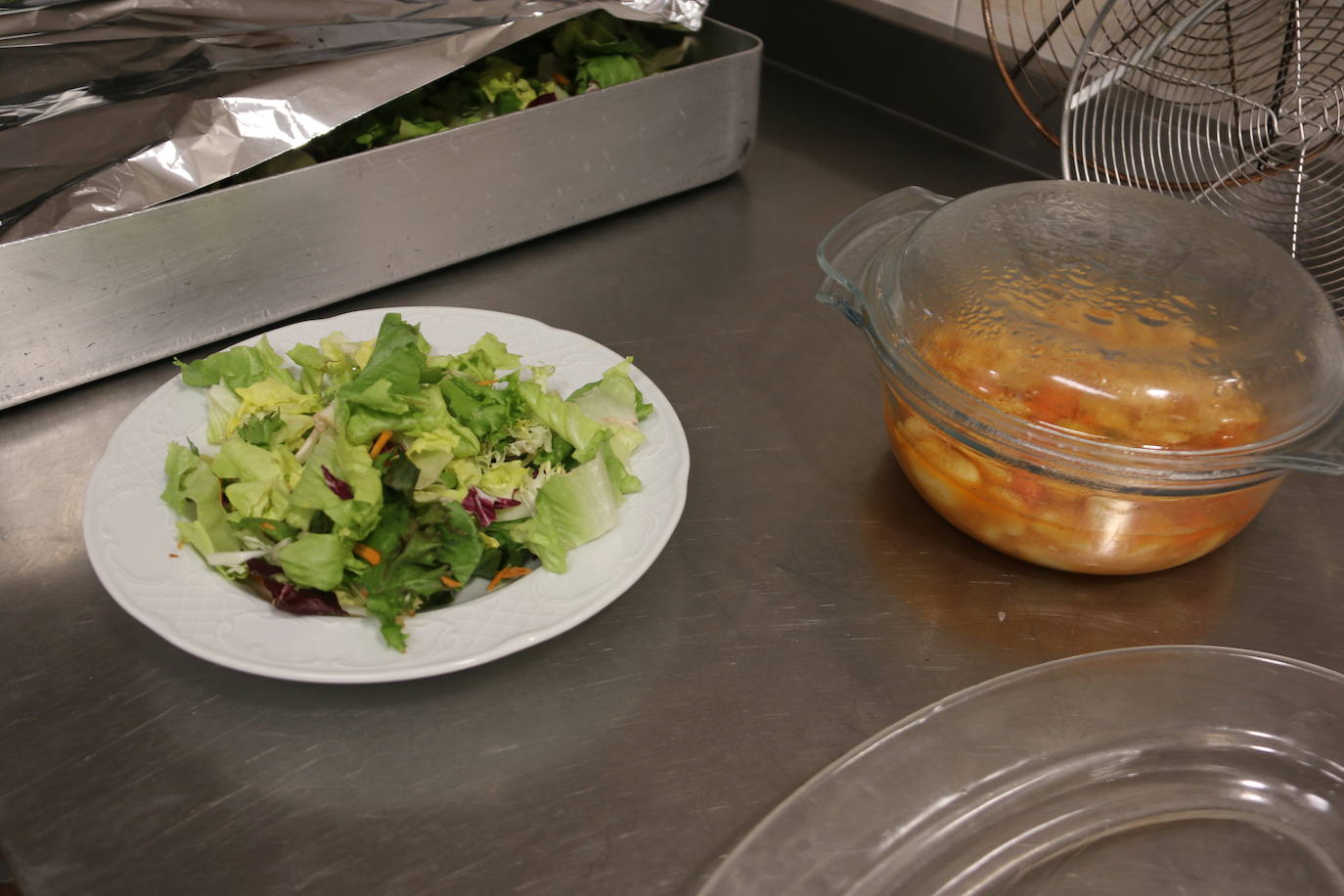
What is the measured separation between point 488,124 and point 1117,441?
0.61 m

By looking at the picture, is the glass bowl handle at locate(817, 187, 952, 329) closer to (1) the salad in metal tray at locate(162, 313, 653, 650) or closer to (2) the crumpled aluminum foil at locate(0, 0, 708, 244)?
(1) the salad in metal tray at locate(162, 313, 653, 650)

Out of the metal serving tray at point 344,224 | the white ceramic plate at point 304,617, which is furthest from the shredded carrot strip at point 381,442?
the metal serving tray at point 344,224

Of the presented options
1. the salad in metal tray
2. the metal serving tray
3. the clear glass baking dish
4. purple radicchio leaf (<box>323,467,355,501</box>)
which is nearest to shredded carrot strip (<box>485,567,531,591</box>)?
the salad in metal tray

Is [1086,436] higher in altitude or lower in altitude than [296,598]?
higher

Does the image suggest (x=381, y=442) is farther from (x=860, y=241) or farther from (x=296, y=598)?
(x=860, y=241)

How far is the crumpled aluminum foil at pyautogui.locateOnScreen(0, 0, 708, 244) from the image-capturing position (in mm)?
865

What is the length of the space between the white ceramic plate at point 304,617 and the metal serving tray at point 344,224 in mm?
146

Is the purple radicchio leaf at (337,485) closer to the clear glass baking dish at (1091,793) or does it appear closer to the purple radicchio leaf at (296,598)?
the purple radicchio leaf at (296,598)

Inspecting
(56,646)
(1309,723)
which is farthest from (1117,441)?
(56,646)

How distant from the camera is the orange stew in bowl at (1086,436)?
0.59 metres

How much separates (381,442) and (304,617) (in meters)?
0.13

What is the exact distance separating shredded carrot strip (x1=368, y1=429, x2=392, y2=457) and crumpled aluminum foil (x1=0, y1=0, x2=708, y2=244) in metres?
0.34

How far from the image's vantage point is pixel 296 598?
0.62 metres

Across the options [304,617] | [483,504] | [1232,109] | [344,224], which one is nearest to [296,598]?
[304,617]
